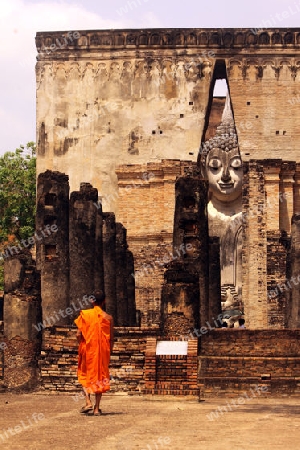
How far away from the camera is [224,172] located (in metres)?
29.4

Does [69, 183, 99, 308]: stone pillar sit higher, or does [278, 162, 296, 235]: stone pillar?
[278, 162, 296, 235]: stone pillar

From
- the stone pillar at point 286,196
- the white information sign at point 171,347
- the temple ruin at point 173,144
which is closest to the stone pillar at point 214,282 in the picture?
the temple ruin at point 173,144

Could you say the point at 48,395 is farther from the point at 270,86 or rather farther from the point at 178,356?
the point at 270,86

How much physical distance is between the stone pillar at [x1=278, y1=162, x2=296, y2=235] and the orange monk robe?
17.3m

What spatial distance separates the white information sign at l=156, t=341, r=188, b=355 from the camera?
12.3m

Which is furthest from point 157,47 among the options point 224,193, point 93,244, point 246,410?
point 246,410

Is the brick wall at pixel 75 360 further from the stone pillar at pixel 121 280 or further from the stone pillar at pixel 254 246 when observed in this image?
the stone pillar at pixel 254 246

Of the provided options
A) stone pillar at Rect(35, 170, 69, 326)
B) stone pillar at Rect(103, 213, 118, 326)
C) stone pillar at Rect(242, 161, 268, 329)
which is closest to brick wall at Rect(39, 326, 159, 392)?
stone pillar at Rect(35, 170, 69, 326)

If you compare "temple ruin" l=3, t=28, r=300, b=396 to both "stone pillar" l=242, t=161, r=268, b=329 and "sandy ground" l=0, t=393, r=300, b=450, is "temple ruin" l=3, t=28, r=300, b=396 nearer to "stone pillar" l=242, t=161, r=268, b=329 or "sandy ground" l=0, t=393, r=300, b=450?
"stone pillar" l=242, t=161, r=268, b=329

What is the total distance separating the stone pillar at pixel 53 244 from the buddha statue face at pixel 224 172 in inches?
436

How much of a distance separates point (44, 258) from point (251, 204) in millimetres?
8299

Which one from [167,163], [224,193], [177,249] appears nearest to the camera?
[177,249]

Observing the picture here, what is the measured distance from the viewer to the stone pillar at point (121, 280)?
21.1 meters

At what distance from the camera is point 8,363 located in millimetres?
13141
